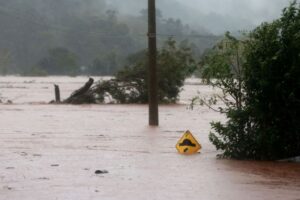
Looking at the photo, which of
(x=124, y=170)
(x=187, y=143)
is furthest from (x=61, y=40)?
(x=124, y=170)

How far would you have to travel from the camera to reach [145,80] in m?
29.9

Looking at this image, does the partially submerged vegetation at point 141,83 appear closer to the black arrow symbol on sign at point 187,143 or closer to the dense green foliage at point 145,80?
the dense green foliage at point 145,80

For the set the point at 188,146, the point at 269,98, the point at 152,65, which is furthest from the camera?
the point at 152,65

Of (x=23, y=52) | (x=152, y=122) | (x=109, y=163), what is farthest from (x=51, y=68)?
(x=109, y=163)

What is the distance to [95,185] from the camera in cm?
801

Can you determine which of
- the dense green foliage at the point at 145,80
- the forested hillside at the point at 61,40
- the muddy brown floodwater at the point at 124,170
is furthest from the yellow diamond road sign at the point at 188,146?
the forested hillside at the point at 61,40

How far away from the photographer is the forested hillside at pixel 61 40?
11989 cm

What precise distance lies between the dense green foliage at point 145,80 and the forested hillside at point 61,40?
82.1 m

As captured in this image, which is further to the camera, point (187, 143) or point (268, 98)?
point (187, 143)

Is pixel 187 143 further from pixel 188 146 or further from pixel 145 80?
pixel 145 80

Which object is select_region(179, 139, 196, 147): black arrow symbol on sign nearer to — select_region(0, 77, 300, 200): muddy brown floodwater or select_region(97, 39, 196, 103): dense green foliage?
select_region(0, 77, 300, 200): muddy brown floodwater

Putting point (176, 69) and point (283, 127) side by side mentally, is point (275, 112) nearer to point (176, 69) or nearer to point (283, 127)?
point (283, 127)

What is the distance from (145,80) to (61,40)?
107821 mm

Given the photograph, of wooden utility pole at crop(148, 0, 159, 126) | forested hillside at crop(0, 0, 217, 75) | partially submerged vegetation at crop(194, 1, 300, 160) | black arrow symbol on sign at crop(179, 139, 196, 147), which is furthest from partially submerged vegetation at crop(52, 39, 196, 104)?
forested hillside at crop(0, 0, 217, 75)
